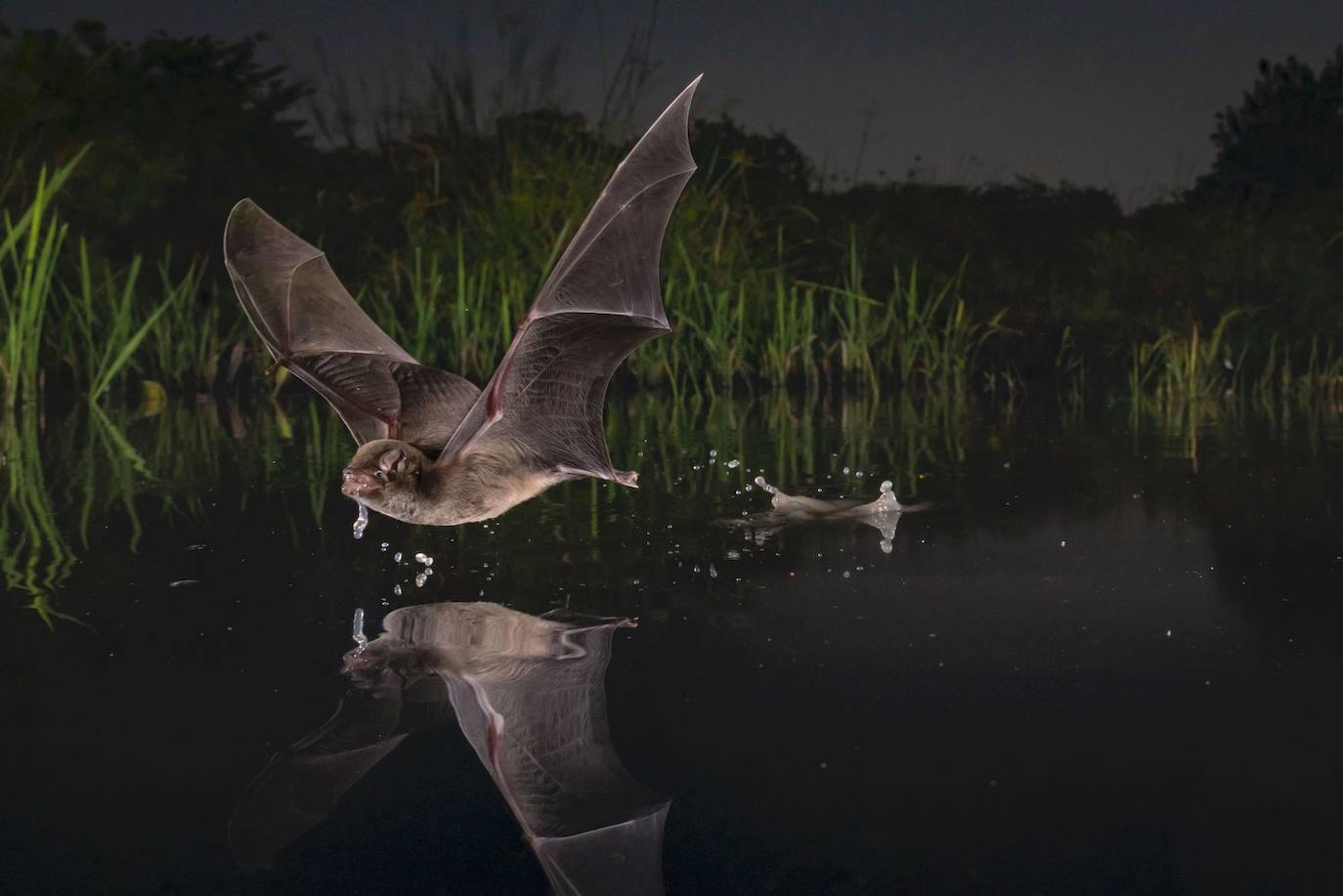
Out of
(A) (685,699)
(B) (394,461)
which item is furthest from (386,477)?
(A) (685,699)

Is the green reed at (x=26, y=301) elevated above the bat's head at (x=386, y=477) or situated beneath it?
elevated above

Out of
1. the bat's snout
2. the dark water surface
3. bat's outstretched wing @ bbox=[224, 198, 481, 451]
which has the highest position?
bat's outstretched wing @ bbox=[224, 198, 481, 451]

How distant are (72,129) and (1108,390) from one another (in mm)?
7849

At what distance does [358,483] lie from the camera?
3.01m

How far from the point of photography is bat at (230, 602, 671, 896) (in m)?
1.62

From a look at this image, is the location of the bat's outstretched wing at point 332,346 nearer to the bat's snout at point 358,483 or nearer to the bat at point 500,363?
the bat at point 500,363

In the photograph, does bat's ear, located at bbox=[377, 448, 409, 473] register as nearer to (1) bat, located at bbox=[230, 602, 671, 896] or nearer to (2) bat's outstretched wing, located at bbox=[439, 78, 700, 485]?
(2) bat's outstretched wing, located at bbox=[439, 78, 700, 485]

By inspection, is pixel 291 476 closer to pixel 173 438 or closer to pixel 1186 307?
pixel 173 438

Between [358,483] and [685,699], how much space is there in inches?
43.8

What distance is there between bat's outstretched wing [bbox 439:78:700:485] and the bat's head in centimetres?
12

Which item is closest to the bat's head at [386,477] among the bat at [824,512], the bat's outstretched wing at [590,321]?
the bat's outstretched wing at [590,321]

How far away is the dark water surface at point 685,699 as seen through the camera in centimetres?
160

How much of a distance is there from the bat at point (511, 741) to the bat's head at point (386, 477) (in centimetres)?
39

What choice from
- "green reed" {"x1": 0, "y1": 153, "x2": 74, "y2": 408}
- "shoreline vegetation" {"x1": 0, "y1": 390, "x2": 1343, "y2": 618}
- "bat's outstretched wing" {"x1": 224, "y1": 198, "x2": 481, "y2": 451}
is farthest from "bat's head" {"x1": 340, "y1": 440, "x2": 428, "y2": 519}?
"green reed" {"x1": 0, "y1": 153, "x2": 74, "y2": 408}
